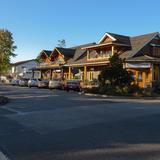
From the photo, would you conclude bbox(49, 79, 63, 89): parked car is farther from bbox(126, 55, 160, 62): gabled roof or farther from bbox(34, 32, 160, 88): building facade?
bbox(126, 55, 160, 62): gabled roof

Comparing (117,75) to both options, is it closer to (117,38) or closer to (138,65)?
(138,65)

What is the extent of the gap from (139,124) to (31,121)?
4.35m

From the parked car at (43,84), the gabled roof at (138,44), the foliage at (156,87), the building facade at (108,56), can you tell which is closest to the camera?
the foliage at (156,87)

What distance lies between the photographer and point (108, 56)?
49.8 m

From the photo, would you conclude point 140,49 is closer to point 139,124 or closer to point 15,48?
point 15,48

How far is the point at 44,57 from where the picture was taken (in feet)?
239

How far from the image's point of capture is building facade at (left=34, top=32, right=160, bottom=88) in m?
43.0

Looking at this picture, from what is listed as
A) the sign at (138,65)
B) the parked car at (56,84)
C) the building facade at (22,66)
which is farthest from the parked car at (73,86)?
the building facade at (22,66)

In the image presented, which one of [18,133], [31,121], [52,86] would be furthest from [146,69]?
[18,133]

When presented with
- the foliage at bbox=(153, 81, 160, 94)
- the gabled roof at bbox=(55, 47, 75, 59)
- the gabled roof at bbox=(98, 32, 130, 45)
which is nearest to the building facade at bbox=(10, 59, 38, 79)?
the gabled roof at bbox=(55, 47, 75, 59)

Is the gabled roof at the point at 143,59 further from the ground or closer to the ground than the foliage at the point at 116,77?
further from the ground

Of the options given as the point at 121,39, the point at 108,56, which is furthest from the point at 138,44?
the point at 108,56

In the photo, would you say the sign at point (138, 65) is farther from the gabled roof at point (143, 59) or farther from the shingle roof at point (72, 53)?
the shingle roof at point (72, 53)

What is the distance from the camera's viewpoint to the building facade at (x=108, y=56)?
141 ft
